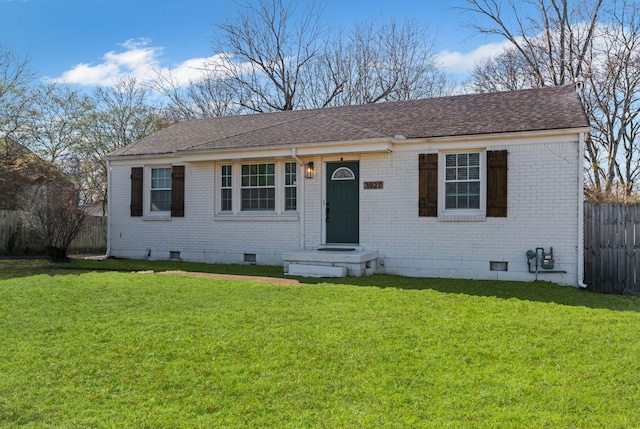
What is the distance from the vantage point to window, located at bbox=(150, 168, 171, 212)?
13.8m

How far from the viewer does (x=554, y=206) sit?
957 cm

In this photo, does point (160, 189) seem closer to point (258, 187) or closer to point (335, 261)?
point (258, 187)

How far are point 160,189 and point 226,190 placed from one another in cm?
234

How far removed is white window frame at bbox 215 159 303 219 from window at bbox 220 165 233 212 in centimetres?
5

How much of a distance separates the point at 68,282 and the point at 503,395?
7.96 meters

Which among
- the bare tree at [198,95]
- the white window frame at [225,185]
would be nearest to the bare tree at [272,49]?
the bare tree at [198,95]

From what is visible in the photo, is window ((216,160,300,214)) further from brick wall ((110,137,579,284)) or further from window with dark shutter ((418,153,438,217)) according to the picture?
window with dark shutter ((418,153,438,217))

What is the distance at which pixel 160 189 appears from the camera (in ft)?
45.4

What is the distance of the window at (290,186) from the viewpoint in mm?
12055

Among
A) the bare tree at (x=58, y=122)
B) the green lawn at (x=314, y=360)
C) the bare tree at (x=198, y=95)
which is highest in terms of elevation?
the bare tree at (x=198, y=95)

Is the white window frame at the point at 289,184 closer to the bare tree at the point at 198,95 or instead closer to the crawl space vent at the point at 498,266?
the crawl space vent at the point at 498,266

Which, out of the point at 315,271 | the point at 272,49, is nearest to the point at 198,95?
the point at 272,49

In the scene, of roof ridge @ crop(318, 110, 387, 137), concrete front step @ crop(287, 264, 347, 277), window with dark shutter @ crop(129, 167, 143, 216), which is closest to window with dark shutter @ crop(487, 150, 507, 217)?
roof ridge @ crop(318, 110, 387, 137)

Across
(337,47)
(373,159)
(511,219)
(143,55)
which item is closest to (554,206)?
(511,219)
